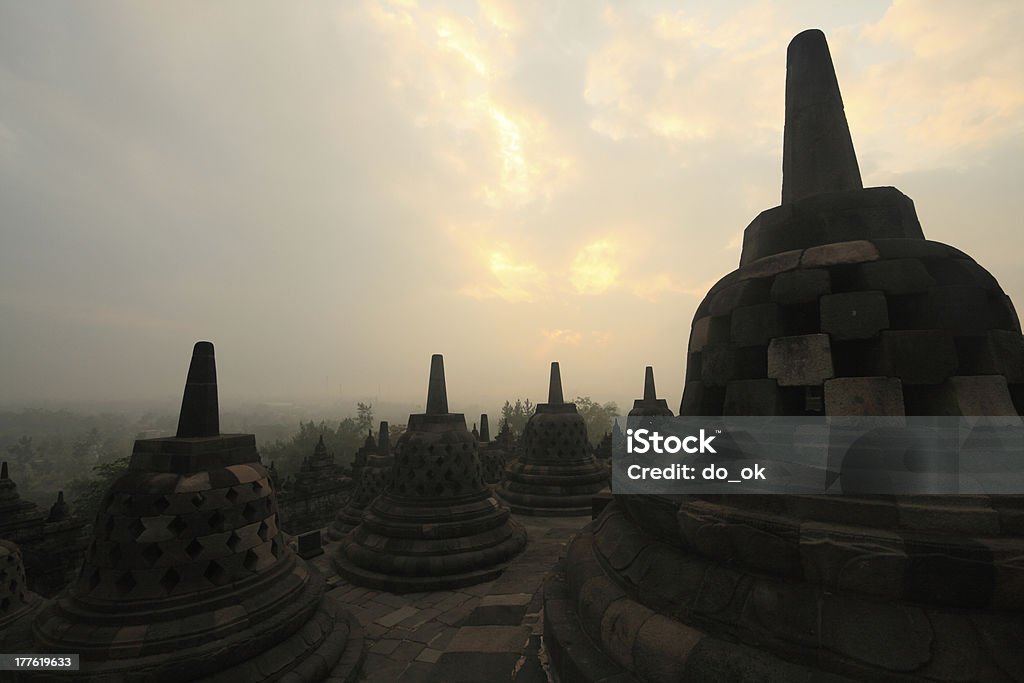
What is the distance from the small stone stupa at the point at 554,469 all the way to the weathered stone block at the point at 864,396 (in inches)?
477

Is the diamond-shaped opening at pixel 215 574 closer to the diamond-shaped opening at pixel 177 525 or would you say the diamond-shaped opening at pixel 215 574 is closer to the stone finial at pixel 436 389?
the diamond-shaped opening at pixel 177 525

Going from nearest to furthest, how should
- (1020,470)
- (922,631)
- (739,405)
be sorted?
(922,631), (1020,470), (739,405)

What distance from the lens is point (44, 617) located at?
480 centimetres

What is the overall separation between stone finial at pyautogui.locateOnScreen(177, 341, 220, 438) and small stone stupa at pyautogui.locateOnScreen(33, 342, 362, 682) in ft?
0.06

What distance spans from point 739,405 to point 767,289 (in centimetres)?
100

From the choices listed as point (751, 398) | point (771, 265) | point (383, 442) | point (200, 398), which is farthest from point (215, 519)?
point (383, 442)

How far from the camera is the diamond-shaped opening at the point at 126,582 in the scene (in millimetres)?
4731

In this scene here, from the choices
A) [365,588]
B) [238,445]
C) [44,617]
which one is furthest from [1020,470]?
[365,588]

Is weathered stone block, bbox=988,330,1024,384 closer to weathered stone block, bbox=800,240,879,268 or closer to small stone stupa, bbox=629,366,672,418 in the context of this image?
weathered stone block, bbox=800,240,879,268

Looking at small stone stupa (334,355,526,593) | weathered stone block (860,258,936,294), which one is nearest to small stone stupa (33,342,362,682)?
small stone stupa (334,355,526,593)

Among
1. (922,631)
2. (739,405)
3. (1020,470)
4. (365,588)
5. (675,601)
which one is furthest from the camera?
(365,588)

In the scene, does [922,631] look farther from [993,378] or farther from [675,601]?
[993,378]

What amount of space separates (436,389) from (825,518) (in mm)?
8976

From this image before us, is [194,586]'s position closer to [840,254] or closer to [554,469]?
[840,254]
